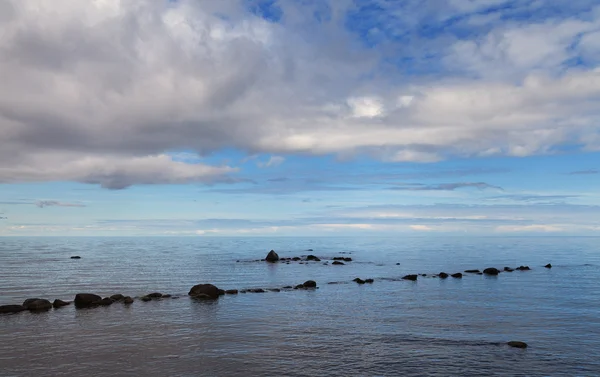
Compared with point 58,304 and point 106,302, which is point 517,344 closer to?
point 106,302

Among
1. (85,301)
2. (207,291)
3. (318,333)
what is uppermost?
(207,291)

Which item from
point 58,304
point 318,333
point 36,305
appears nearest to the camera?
point 318,333

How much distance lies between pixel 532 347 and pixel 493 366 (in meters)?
6.81

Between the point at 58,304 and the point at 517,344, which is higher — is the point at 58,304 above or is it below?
above

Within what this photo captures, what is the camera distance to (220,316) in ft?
149

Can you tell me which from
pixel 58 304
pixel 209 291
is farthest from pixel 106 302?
pixel 209 291

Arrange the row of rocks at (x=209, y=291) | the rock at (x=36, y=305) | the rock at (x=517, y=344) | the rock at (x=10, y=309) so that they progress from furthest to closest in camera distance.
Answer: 1. the row of rocks at (x=209, y=291)
2. the rock at (x=36, y=305)
3. the rock at (x=10, y=309)
4. the rock at (x=517, y=344)

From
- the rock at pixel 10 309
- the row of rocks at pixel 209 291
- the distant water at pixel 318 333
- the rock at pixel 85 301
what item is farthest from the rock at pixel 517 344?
the rock at pixel 10 309

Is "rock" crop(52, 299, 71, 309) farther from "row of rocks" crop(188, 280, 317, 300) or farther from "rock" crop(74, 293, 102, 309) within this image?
"row of rocks" crop(188, 280, 317, 300)

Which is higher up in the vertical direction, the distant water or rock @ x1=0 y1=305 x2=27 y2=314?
rock @ x1=0 y1=305 x2=27 y2=314

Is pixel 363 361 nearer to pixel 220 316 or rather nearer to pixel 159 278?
pixel 220 316

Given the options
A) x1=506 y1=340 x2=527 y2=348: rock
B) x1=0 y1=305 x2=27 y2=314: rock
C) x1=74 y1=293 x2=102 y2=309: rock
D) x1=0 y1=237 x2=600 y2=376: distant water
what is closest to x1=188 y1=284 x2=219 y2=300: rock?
x1=0 y1=237 x2=600 y2=376: distant water

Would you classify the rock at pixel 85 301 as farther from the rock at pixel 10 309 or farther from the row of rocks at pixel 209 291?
the row of rocks at pixel 209 291

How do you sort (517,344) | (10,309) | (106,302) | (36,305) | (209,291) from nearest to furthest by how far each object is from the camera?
1. (517,344)
2. (10,309)
3. (36,305)
4. (106,302)
5. (209,291)
